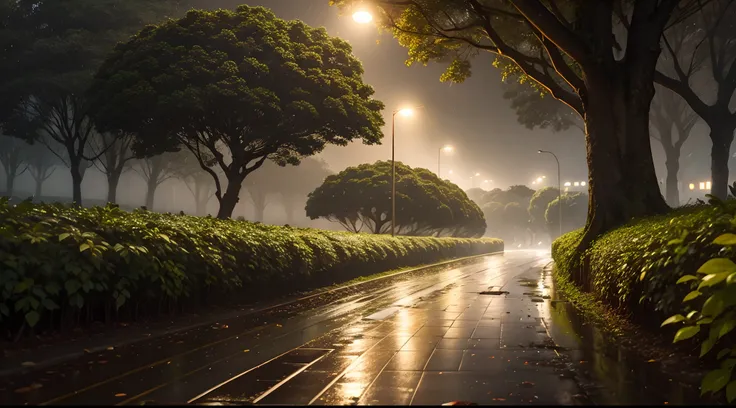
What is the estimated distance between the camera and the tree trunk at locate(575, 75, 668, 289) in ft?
52.7

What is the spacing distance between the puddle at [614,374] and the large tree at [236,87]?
57.3ft

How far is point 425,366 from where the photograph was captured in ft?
24.4

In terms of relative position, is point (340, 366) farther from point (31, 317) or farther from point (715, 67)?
point (715, 67)

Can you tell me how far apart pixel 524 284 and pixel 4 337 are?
17.8 meters

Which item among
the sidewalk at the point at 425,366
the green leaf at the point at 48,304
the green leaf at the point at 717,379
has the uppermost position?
the green leaf at the point at 48,304

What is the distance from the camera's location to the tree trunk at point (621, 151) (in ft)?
52.7

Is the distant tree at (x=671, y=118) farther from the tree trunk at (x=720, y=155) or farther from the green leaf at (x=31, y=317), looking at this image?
the green leaf at (x=31, y=317)

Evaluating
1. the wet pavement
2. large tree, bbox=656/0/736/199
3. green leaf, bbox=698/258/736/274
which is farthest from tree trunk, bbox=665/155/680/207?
green leaf, bbox=698/258/736/274

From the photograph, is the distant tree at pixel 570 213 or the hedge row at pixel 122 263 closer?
the hedge row at pixel 122 263

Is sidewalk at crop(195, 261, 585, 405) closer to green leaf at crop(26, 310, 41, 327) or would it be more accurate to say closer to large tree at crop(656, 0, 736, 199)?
green leaf at crop(26, 310, 41, 327)

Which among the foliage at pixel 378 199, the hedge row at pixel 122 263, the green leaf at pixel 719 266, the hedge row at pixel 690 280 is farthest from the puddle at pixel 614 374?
the foliage at pixel 378 199

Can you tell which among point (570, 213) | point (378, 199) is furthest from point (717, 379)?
point (570, 213)

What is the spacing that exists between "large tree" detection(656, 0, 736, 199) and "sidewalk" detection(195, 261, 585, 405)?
15826mm

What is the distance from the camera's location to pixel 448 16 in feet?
59.4
